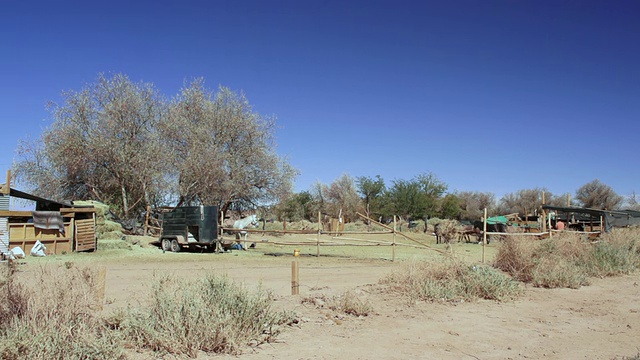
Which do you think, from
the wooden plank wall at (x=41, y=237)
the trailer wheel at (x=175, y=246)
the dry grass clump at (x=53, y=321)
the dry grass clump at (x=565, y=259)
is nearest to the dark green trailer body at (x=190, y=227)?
the trailer wheel at (x=175, y=246)

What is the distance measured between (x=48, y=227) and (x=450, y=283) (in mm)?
16473

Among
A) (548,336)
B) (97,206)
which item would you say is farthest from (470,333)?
(97,206)

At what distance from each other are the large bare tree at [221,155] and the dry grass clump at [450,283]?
2065 centimetres

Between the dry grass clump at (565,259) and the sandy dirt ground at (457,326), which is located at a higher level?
the dry grass clump at (565,259)

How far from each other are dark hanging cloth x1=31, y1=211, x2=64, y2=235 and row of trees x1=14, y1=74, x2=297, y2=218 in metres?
8.24

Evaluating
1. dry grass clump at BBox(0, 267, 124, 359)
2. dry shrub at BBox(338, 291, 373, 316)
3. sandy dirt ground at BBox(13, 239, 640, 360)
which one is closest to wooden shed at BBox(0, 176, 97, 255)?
sandy dirt ground at BBox(13, 239, 640, 360)

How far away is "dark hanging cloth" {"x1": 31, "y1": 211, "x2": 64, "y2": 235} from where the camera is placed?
64.8ft

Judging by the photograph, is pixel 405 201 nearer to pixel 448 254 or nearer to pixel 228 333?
pixel 448 254

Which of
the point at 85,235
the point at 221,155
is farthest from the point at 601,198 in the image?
the point at 85,235

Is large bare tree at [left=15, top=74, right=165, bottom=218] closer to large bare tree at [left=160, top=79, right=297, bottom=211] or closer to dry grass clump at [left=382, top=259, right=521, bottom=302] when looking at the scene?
large bare tree at [left=160, top=79, right=297, bottom=211]

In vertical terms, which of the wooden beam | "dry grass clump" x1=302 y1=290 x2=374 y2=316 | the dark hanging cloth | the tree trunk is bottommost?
"dry grass clump" x1=302 y1=290 x2=374 y2=316

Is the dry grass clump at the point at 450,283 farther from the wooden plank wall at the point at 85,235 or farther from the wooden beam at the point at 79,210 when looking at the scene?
the wooden beam at the point at 79,210

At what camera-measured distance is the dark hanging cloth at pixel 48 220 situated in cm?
1977

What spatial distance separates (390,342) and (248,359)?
209 cm
